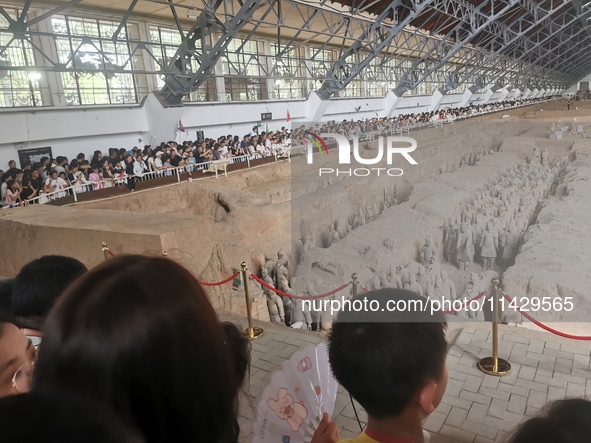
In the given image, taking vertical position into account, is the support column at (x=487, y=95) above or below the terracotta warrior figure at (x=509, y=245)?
above

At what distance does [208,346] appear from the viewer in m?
1.15

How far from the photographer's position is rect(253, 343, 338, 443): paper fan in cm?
237

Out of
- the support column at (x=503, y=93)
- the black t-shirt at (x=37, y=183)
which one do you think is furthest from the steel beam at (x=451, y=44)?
the support column at (x=503, y=93)

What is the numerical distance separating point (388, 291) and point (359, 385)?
395 millimetres

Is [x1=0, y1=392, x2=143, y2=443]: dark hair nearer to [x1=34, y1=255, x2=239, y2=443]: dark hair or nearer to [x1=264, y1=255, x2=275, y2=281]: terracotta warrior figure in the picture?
[x1=34, y1=255, x2=239, y2=443]: dark hair

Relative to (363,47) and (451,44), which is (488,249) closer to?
(363,47)

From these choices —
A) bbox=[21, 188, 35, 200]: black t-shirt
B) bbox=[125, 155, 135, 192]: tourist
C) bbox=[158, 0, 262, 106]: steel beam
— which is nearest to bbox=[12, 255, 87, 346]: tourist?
bbox=[21, 188, 35, 200]: black t-shirt

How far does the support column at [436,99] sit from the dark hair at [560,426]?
32932 millimetres

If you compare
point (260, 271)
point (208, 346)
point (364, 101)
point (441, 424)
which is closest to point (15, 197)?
point (260, 271)

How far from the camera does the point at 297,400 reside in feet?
8.27

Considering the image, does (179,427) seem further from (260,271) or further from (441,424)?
(260,271)

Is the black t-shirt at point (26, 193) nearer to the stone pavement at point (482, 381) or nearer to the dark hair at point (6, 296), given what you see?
the stone pavement at point (482, 381)

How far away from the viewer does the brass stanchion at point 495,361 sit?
407cm

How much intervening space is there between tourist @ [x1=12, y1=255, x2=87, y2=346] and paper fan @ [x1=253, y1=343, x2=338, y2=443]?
1208 mm
